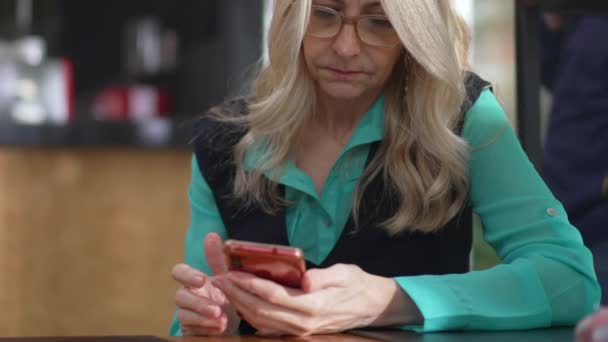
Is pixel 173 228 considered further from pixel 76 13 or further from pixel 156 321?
pixel 76 13

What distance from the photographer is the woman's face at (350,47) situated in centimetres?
188

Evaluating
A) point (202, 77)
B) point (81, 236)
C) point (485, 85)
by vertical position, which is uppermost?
point (485, 85)

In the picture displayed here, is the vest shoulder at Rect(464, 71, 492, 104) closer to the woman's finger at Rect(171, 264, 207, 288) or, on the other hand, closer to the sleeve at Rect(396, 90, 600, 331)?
the sleeve at Rect(396, 90, 600, 331)

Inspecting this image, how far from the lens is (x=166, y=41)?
643 centimetres

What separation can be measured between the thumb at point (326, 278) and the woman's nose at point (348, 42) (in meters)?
0.41

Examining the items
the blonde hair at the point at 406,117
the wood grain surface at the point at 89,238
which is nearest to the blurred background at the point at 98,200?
the wood grain surface at the point at 89,238

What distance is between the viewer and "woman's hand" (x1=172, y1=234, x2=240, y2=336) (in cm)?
170

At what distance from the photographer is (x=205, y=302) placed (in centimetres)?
172

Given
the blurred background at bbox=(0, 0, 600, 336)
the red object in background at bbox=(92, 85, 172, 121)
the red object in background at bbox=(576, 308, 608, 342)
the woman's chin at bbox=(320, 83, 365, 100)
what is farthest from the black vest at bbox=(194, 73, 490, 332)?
the red object in background at bbox=(92, 85, 172, 121)

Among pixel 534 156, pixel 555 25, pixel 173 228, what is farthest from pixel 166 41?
pixel 534 156

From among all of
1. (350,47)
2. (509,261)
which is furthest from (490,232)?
(350,47)

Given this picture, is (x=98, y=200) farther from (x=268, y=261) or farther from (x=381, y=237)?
(x=268, y=261)

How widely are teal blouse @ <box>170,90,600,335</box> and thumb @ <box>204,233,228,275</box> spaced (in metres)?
0.25

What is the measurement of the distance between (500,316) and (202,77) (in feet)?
14.7
